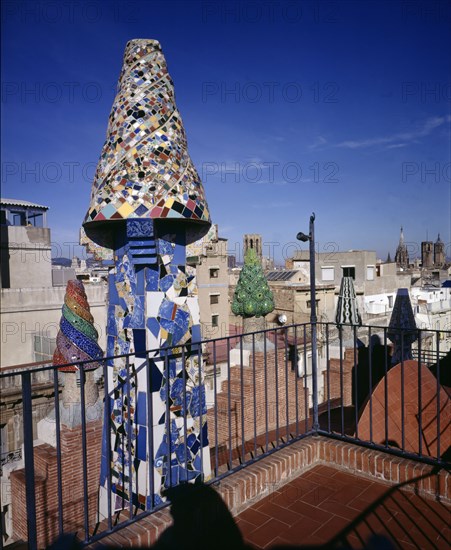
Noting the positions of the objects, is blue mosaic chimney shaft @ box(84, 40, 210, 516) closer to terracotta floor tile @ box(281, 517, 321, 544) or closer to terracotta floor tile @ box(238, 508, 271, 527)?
terracotta floor tile @ box(238, 508, 271, 527)

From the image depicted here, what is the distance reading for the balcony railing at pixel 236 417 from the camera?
2779 mm

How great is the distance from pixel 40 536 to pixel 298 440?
6.46 metres

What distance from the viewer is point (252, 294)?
76.1 feet

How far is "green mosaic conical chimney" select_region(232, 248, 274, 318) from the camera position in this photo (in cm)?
2320

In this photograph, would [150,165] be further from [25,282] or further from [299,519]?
[25,282]

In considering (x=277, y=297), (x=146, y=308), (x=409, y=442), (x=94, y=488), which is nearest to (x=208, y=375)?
(x=94, y=488)

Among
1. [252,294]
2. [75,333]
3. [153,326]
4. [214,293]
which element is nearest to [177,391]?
[153,326]

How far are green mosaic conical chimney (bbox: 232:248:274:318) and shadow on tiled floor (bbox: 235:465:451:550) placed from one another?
63.6 feet

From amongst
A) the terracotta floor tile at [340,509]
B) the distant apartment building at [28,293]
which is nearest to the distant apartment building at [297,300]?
the distant apartment building at [28,293]

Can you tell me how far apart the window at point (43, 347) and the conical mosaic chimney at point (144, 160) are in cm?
1526

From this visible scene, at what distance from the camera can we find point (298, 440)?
425 cm

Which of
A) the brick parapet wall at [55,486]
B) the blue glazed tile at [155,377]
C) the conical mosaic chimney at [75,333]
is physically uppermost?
the blue glazed tile at [155,377]

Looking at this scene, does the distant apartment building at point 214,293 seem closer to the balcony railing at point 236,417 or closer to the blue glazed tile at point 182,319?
the balcony railing at point 236,417

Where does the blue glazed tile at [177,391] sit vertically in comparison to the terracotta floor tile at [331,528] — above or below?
above
